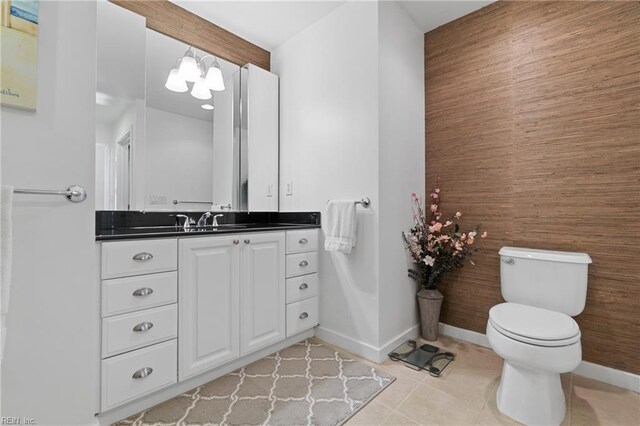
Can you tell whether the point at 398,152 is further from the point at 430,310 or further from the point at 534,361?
the point at 534,361

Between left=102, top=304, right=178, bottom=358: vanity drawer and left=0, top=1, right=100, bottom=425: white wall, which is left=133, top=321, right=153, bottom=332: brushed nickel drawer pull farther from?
left=0, top=1, right=100, bottom=425: white wall

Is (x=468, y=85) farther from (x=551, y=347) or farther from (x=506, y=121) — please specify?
(x=551, y=347)

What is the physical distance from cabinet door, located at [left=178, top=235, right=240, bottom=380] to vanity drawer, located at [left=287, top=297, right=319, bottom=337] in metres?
0.42

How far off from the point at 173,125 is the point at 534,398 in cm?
264

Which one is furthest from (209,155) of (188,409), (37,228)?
(188,409)

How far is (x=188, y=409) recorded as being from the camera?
55.1 inches

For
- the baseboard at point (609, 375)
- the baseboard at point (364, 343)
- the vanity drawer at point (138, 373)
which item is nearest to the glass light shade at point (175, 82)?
the vanity drawer at point (138, 373)

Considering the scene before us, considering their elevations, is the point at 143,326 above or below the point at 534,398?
above

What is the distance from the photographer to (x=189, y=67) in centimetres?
207

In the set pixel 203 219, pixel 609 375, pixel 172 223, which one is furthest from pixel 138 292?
pixel 609 375

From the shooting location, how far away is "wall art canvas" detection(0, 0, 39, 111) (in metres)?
0.99

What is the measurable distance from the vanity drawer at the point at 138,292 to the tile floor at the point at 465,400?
3.52 feet

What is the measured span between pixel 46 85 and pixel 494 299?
2.72 m

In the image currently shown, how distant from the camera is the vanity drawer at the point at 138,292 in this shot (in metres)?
1.24
